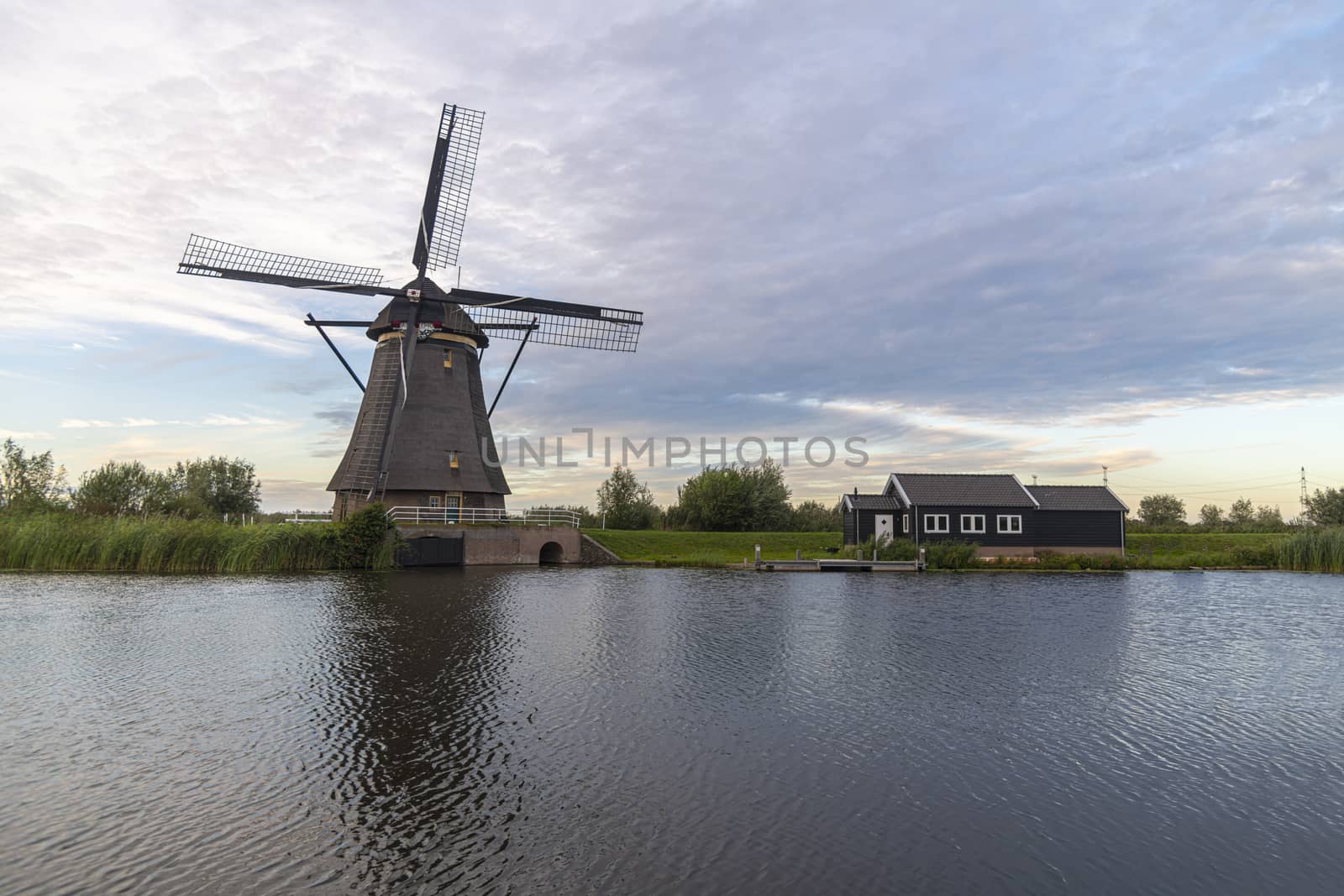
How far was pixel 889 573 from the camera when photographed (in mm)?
33344

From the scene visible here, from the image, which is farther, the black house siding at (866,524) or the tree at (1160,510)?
the tree at (1160,510)

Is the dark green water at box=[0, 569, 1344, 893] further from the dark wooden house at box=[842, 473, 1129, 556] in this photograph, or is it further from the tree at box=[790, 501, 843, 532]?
the tree at box=[790, 501, 843, 532]

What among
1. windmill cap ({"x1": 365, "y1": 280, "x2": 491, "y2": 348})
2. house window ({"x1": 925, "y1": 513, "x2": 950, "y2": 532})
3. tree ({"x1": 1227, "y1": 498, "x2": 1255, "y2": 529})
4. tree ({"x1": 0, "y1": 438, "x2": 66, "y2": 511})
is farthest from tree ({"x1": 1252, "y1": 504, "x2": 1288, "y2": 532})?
tree ({"x1": 0, "y1": 438, "x2": 66, "y2": 511})

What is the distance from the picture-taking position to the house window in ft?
126

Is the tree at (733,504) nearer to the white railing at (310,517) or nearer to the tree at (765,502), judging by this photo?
the tree at (765,502)

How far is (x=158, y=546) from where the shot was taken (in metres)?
29.7

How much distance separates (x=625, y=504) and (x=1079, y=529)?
3375 centimetres

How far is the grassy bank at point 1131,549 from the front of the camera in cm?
3444

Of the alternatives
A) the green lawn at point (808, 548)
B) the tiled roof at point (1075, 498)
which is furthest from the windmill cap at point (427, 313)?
the tiled roof at point (1075, 498)

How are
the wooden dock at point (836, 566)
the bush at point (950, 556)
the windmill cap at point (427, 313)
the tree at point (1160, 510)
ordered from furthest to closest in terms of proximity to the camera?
the tree at point (1160, 510) → the windmill cap at point (427, 313) → the bush at point (950, 556) → the wooden dock at point (836, 566)

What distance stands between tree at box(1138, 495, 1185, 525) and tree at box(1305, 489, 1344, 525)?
1598cm

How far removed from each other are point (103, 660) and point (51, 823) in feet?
26.6

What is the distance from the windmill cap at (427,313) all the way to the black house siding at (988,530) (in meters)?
26.1

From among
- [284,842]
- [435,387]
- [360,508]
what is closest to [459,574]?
[360,508]
